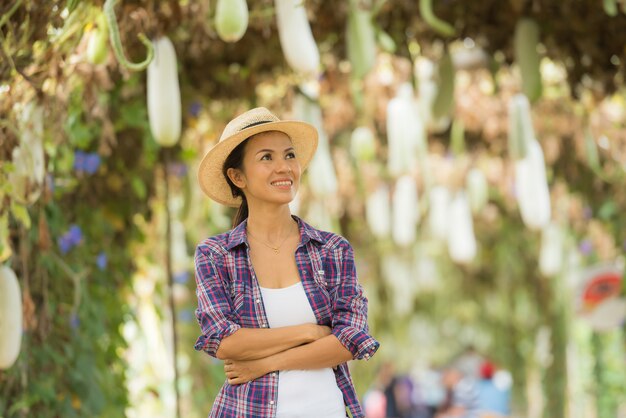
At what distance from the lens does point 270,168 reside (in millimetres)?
2068

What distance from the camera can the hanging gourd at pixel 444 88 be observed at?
441cm

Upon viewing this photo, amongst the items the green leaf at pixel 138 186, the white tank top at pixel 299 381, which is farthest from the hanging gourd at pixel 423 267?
the white tank top at pixel 299 381

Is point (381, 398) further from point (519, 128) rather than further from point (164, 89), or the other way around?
point (164, 89)

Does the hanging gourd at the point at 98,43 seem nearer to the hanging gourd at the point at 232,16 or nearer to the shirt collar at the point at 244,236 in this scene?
the hanging gourd at the point at 232,16

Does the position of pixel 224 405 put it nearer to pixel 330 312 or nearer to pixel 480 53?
pixel 330 312

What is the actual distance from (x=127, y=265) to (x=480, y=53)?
1.79 metres

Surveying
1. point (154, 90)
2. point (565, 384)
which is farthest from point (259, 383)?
point (565, 384)

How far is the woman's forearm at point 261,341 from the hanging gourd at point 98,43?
1250mm

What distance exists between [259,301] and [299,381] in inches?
6.0

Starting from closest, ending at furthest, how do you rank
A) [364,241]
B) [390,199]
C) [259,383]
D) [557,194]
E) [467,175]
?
[259,383]
[467,175]
[557,194]
[390,199]
[364,241]

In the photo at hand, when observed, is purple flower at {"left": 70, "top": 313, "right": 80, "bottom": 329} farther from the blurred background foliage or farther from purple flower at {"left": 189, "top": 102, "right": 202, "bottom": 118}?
purple flower at {"left": 189, "top": 102, "right": 202, "bottom": 118}

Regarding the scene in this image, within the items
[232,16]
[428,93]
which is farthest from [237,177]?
[428,93]

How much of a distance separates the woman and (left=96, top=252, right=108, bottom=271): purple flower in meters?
2.14

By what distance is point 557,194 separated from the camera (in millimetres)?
8117
